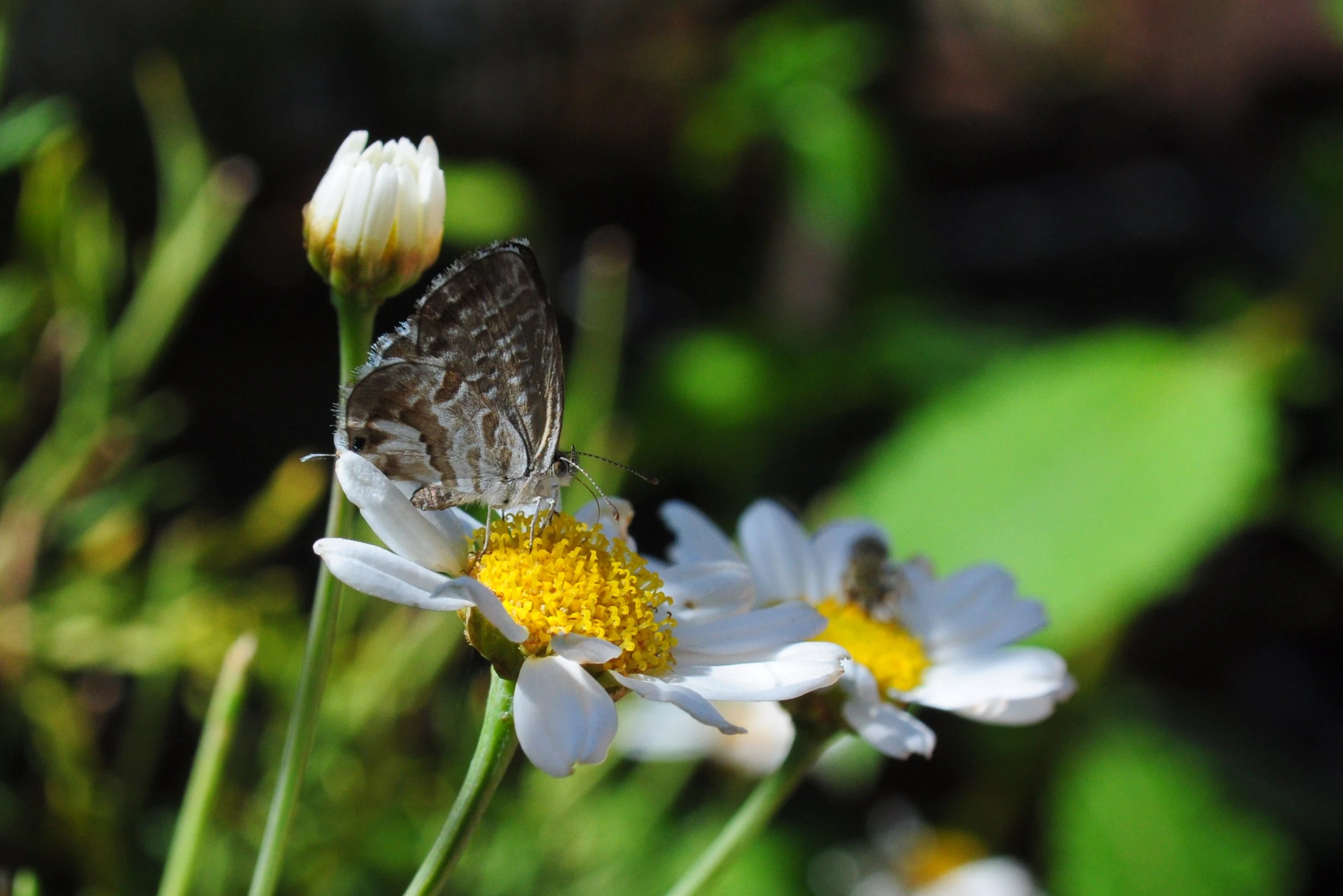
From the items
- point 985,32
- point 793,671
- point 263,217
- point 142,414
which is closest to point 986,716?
point 793,671

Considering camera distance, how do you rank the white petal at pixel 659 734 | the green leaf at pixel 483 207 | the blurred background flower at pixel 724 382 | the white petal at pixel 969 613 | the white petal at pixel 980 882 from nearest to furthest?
the white petal at pixel 969 613, the blurred background flower at pixel 724 382, the white petal at pixel 659 734, the white petal at pixel 980 882, the green leaf at pixel 483 207

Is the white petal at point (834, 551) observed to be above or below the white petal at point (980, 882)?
above

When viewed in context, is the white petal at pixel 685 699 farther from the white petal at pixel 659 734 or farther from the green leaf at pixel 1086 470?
the green leaf at pixel 1086 470

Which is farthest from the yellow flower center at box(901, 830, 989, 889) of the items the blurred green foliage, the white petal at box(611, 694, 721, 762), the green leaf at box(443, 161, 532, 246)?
the green leaf at box(443, 161, 532, 246)

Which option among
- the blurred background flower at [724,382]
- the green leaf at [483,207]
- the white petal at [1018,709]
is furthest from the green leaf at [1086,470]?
the white petal at [1018,709]

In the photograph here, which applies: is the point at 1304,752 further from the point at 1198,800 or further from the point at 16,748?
the point at 16,748

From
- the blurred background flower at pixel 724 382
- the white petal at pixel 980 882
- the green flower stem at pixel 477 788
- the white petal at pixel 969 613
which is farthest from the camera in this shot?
the white petal at pixel 980 882
